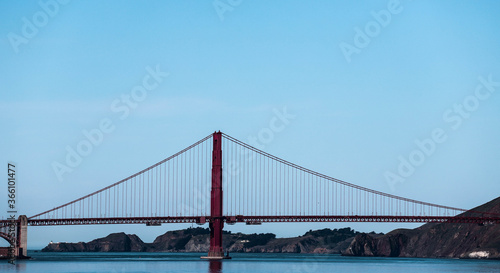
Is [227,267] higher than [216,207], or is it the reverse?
[216,207]

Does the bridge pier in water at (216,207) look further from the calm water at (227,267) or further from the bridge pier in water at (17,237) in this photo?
the bridge pier in water at (17,237)

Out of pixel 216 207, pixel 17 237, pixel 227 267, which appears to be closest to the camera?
pixel 227 267

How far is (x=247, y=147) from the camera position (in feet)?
398

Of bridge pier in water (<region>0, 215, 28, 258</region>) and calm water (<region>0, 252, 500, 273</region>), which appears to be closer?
calm water (<region>0, 252, 500, 273</region>)

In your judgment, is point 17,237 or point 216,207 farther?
point 17,237

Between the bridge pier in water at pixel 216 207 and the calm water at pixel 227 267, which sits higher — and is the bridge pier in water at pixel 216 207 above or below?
above

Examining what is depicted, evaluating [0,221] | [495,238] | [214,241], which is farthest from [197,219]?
[495,238]

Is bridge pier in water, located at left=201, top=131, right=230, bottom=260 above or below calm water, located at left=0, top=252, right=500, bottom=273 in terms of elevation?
above

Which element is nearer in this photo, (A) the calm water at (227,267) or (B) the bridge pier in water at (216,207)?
(A) the calm water at (227,267)

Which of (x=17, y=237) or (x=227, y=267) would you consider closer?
(x=227, y=267)

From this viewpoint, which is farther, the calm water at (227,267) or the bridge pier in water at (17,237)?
the bridge pier in water at (17,237)

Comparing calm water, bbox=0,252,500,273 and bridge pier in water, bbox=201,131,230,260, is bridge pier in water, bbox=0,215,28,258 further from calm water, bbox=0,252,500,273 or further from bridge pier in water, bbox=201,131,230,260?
bridge pier in water, bbox=201,131,230,260

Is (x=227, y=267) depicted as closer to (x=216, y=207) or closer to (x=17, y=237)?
(x=216, y=207)

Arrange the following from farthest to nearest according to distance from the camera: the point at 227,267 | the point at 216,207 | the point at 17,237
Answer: the point at 17,237 < the point at 216,207 < the point at 227,267
